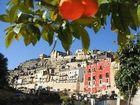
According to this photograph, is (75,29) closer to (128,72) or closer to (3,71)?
(128,72)

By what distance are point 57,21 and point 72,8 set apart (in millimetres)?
810

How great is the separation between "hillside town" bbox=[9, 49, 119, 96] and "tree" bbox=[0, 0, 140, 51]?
5359 centimetres

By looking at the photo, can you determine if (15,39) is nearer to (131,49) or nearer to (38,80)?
(131,49)

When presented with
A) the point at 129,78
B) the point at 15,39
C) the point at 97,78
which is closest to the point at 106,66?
the point at 97,78

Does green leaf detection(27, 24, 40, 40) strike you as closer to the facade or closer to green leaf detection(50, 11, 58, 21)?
green leaf detection(50, 11, 58, 21)

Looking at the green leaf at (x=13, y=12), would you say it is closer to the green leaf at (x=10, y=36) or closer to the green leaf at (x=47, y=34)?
the green leaf at (x=10, y=36)

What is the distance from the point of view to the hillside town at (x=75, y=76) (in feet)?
267

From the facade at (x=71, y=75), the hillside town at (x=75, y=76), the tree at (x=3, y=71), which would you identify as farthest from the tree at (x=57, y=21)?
the tree at (x=3, y=71)

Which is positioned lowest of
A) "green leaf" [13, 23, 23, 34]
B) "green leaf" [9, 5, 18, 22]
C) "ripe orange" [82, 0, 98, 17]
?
"ripe orange" [82, 0, 98, 17]

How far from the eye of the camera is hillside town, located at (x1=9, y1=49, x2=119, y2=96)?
267 ft

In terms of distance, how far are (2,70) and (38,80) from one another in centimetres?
4649

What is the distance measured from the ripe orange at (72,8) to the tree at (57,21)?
298mm

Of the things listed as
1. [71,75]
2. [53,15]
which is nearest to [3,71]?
[71,75]

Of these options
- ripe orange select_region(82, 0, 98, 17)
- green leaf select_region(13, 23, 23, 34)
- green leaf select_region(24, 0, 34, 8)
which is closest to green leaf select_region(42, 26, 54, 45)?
green leaf select_region(13, 23, 23, 34)
